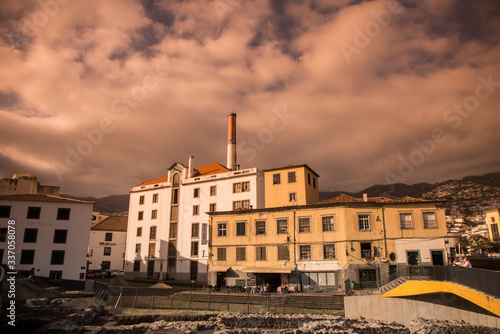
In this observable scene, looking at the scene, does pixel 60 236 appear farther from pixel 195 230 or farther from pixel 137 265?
pixel 195 230

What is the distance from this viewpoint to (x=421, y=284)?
23688 mm

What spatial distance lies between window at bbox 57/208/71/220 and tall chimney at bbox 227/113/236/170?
1187 inches

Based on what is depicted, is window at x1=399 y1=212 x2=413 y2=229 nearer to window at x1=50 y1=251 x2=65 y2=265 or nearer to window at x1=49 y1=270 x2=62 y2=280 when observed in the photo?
window at x1=50 y1=251 x2=65 y2=265

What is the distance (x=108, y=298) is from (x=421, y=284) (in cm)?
2836

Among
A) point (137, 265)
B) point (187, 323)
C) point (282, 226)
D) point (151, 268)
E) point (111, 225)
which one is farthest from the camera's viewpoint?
point (111, 225)

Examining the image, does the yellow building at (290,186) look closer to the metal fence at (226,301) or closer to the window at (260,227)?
the window at (260,227)

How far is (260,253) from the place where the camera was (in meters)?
41.8

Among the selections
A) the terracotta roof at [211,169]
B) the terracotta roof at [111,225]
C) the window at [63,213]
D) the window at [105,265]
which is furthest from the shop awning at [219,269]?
the terracotta roof at [111,225]

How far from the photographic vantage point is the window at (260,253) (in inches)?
1633

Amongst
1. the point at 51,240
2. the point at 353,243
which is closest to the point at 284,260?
the point at 353,243

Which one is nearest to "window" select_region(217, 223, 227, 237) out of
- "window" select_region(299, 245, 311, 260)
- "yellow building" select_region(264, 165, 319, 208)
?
"yellow building" select_region(264, 165, 319, 208)

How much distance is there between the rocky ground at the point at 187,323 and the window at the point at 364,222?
13.5 metres

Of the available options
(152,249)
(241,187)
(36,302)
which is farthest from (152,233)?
(36,302)

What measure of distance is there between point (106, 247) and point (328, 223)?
54721 millimetres
